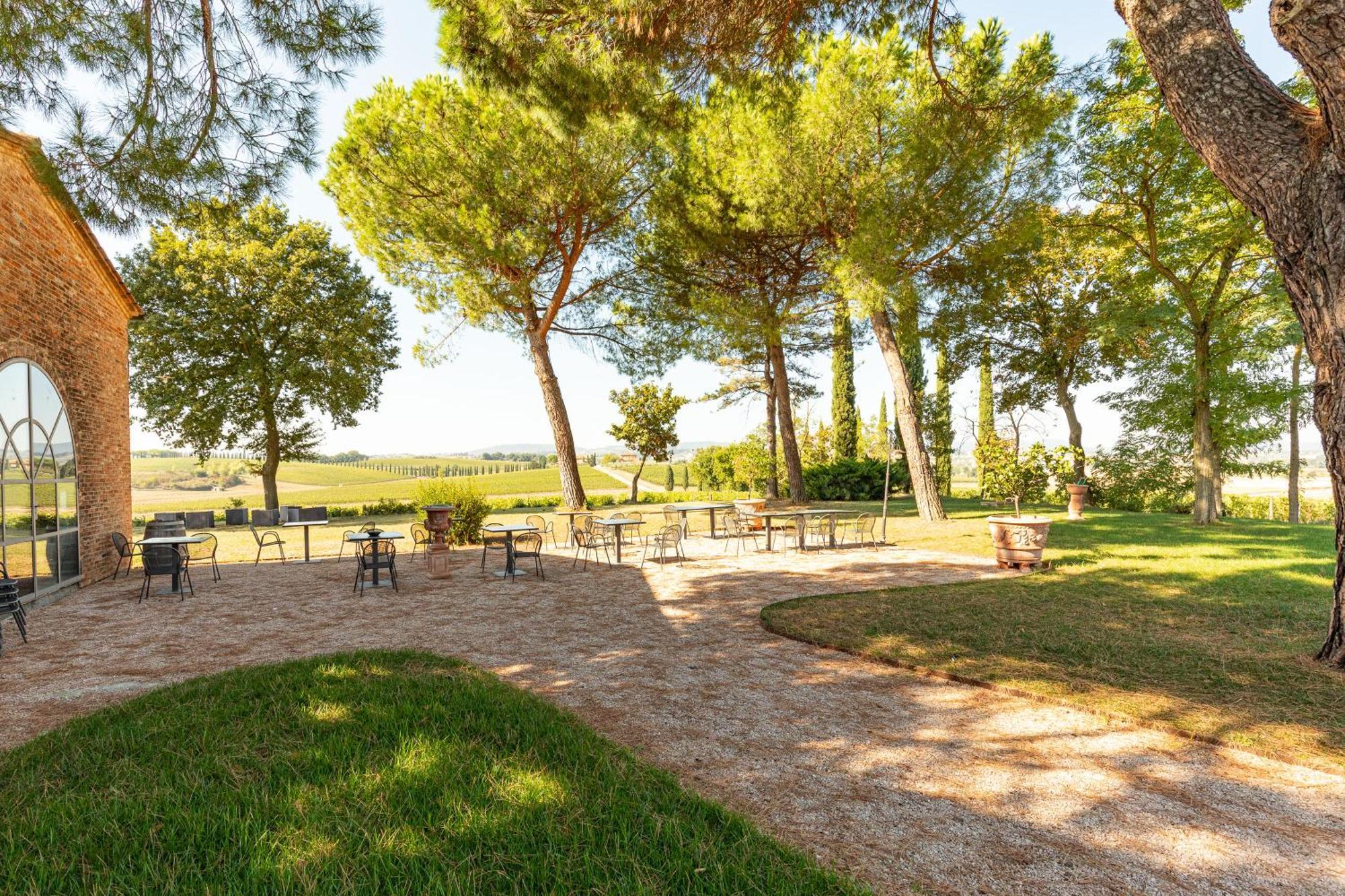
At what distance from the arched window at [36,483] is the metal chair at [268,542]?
3.01 ft

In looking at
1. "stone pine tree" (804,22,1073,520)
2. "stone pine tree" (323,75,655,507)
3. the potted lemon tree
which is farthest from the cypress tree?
"stone pine tree" (323,75,655,507)

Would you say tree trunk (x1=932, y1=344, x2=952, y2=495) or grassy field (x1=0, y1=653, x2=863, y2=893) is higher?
tree trunk (x1=932, y1=344, x2=952, y2=495)

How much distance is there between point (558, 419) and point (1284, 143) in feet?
44.1

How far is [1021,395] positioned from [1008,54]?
1296 centimetres

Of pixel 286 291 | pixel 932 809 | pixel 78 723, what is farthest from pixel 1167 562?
pixel 286 291

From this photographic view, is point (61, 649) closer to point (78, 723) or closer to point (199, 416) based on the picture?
point (78, 723)

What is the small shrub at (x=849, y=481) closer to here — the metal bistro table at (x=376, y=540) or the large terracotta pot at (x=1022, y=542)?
the large terracotta pot at (x=1022, y=542)

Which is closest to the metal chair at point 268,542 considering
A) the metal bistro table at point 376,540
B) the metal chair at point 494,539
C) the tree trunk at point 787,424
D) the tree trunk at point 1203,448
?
the metal bistro table at point 376,540

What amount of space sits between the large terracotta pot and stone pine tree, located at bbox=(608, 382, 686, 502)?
18.3 metres

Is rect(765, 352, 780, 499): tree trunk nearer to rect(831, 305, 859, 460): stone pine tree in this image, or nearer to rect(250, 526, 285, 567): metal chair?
rect(831, 305, 859, 460): stone pine tree

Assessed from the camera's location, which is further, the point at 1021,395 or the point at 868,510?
the point at 1021,395

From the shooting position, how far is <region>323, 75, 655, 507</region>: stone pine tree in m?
12.6

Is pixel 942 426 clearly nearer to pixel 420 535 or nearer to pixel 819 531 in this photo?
pixel 819 531

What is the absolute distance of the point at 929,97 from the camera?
1032cm
